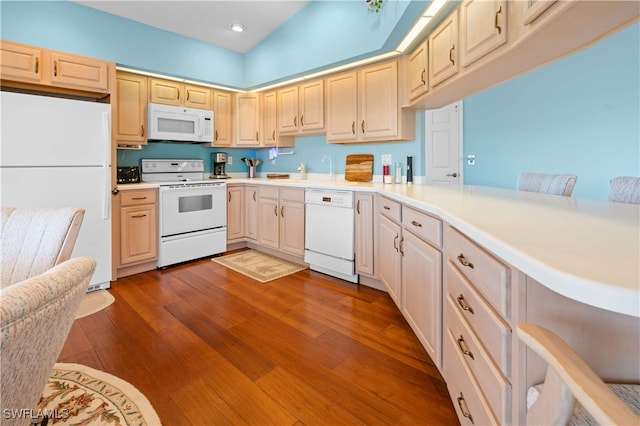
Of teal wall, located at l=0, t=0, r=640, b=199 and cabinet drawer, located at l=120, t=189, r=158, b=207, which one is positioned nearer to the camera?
teal wall, located at l=0, t=0, r=640, b=199

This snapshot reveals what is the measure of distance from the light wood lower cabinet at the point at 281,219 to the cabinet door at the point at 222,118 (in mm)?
1025

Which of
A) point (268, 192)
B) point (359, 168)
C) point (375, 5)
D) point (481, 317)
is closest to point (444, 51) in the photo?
point (375, 5)

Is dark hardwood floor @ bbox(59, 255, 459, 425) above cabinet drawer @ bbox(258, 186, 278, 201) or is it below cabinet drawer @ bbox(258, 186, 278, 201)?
below

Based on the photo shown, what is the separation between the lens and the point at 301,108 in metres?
3.99

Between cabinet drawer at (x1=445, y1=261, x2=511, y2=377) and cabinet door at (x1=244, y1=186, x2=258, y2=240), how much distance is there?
2.97m

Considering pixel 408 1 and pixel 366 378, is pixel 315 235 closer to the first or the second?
pixel 366 378

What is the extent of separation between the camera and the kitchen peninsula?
0.57m

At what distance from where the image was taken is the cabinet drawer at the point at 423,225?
156 cm

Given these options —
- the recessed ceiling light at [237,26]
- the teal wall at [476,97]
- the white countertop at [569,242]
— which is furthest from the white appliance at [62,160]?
the white countertop at [569,242]

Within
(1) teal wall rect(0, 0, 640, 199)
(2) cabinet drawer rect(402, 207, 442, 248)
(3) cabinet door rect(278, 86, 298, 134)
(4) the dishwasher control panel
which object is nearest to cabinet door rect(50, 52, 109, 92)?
(1) teal wall rect(0, 0, 640, 199)

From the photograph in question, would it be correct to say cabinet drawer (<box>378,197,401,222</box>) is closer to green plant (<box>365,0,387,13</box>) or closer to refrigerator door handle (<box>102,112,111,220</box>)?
green plant (<box>365,0,387,13</box>)

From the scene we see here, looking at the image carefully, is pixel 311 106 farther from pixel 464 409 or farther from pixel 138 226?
pixel 464 409

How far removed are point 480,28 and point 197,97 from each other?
136 inches

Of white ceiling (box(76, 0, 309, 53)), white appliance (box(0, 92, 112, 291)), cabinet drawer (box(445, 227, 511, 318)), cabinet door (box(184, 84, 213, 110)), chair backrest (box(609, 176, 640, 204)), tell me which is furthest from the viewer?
cabinet door (box(184, 84, 213, 110))
